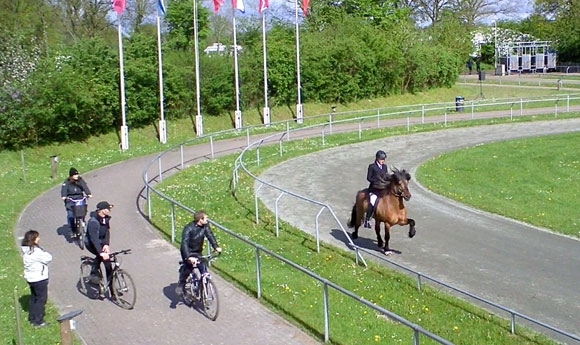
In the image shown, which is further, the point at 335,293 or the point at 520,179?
the point at 520,179

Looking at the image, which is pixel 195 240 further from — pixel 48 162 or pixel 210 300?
pixel 48 162

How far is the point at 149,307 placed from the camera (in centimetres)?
1268

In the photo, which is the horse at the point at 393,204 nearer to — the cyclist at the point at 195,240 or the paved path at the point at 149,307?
the paved path at the point at 149,307

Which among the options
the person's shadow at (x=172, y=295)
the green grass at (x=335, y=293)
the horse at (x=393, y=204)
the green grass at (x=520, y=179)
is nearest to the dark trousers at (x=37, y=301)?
the person's shadow at (x=172, y=295)

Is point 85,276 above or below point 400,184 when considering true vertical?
below

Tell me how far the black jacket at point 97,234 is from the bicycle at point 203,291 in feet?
5.50

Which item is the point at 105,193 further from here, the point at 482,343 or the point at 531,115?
the point at 531,115

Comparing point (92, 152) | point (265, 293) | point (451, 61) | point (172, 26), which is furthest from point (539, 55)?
point (265, 293)

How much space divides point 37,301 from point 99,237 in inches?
63.2

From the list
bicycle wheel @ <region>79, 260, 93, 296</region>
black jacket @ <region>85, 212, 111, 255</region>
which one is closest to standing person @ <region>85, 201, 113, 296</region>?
black jacket @ <region>85, 212, 111, 255</region>

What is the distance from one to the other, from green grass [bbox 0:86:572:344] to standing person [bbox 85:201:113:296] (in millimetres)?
1130

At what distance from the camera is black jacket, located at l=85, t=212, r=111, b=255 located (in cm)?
1263

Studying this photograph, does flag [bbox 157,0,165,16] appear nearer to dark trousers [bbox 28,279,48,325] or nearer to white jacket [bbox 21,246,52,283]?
white jacket [bbox 21,246,52,283]

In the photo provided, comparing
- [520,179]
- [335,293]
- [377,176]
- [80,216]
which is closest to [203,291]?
[335,293]
